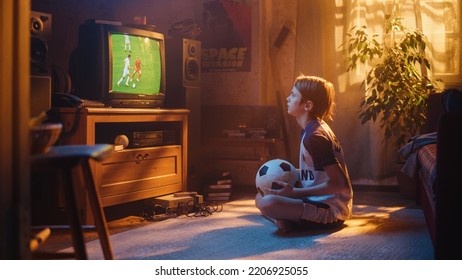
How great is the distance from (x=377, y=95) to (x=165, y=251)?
2149 millimetres

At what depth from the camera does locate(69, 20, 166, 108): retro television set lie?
2758mm

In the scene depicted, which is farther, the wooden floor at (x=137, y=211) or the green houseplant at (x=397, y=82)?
the green houseplant at (x=397, y=82)

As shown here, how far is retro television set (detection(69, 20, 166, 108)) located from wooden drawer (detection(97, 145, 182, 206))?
0.89ft

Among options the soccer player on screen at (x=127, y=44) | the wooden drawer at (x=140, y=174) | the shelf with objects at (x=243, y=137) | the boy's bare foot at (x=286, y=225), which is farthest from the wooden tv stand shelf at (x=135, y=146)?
the boy's bare foot at (x=286, y=225)

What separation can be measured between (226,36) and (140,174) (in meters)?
1.56

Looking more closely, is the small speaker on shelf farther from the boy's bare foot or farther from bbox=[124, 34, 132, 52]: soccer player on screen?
the boy's bare foot

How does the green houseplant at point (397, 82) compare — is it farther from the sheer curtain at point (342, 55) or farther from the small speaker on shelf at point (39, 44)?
the small speaker on shelf at point (39, 44)

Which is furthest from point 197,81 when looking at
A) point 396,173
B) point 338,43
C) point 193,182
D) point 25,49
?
point 25,49

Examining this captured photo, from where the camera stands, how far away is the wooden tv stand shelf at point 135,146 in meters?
2.52

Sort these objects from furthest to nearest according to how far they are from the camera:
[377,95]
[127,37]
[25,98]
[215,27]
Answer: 1. [215,27]
2. [377,95]
3. [127,37]
4. [25,98]

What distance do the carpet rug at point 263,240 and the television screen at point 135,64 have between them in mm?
724

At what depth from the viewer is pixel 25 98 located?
1.17 metres

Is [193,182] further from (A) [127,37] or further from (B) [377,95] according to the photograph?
→ (B) [377,95]

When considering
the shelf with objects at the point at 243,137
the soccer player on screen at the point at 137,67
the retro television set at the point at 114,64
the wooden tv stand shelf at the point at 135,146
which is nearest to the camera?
the wooden tv stand shelf at the point at 135,146
